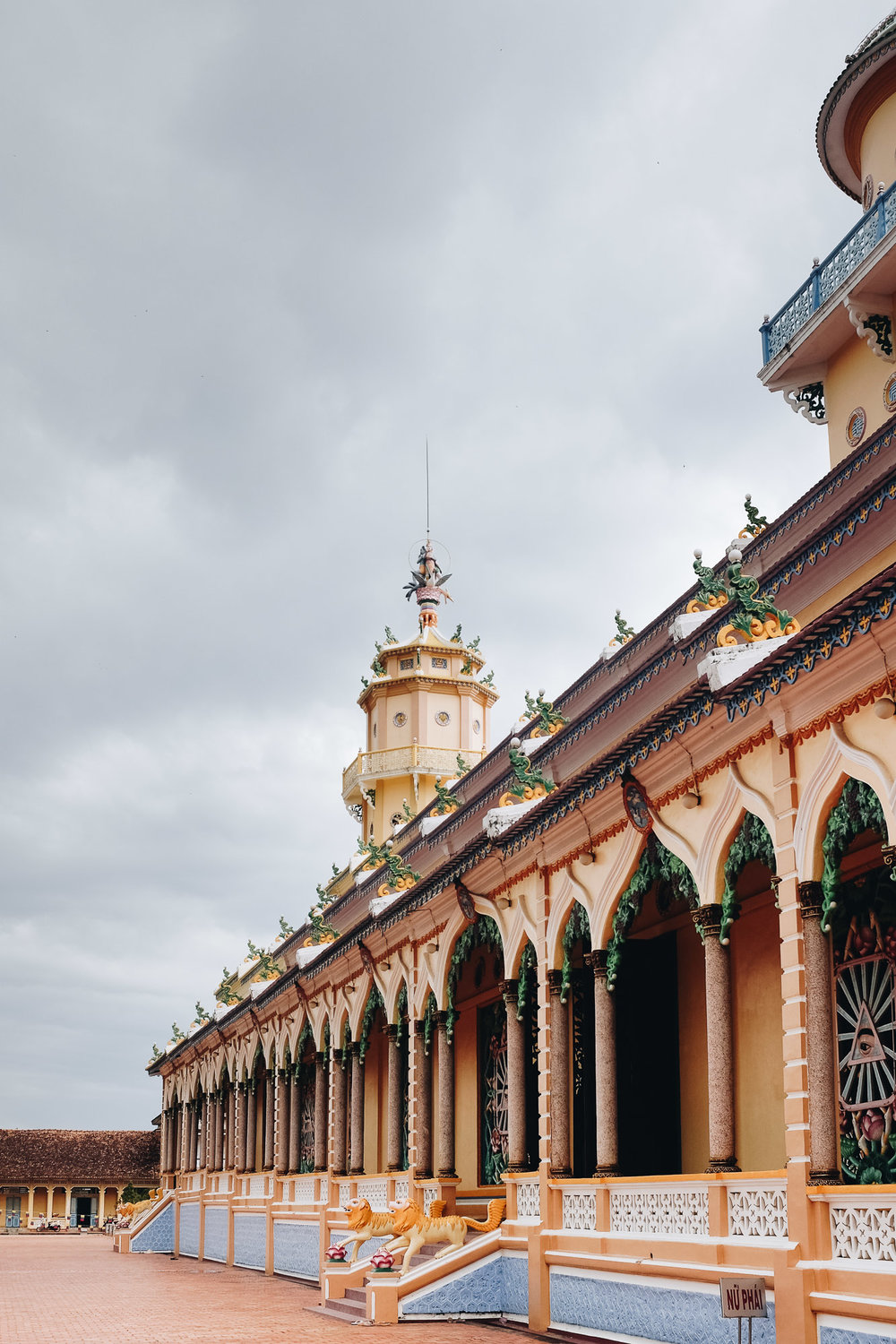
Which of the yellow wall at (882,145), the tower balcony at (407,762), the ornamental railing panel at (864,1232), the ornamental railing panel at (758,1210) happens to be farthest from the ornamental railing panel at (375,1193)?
the tower balcony at (407,762)

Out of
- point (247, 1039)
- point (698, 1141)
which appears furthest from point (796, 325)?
point (247, 1039)

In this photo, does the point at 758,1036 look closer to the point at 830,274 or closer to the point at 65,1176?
the point at 830,274

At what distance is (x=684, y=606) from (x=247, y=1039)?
21255 millimetres

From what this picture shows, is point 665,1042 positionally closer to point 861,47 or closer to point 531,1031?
point 531,1031

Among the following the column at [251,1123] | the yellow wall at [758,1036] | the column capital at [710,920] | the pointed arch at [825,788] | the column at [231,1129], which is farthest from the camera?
the column at [231,1129]

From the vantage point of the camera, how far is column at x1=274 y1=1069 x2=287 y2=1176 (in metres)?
28.1

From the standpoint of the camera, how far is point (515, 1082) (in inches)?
653

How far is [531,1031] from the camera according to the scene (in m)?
18.9

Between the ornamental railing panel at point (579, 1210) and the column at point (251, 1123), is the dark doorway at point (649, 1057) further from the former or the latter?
the column at point (251, 1123)

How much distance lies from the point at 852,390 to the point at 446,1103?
33.7ft

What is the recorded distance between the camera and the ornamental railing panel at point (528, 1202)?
15.3m

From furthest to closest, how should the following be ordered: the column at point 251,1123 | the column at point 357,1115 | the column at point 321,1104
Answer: the column at point 251,1123
the column at point 321,1104
the column at point 357,1115

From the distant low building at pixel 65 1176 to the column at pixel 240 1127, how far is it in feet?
120

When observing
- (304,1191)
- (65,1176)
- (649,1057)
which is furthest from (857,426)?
(65,1176)
